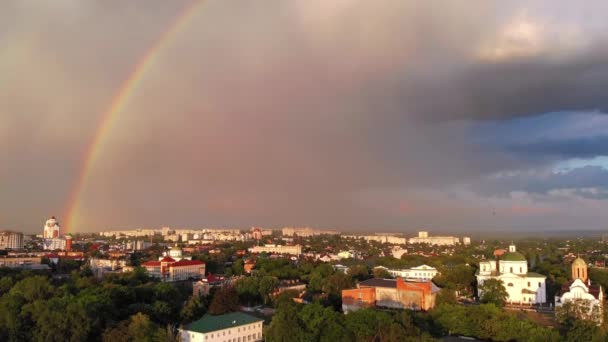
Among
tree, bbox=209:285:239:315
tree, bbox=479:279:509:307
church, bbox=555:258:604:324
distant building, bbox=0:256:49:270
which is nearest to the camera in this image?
church, bbox=555:258:604:324

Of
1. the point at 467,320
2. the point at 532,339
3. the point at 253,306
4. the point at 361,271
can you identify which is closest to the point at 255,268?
the point at 361,271

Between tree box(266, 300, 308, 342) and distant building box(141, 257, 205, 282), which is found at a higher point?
tree box(266, 300, 308, 342)

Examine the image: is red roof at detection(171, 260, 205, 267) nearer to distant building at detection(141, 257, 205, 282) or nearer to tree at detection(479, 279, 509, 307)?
distant building at detection(141, 257, 205, 282)

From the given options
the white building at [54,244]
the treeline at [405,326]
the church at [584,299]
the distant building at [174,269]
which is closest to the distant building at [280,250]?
the distant building at [174,269]

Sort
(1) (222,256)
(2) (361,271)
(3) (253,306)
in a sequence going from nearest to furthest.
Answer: (3) (253,306) → (2) (361,271) → (1) (222,256)

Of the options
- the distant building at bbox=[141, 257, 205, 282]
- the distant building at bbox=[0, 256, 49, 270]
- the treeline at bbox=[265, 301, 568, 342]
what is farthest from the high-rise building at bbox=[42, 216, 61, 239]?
the treeline at bbox=[265, 301, 568, 342]

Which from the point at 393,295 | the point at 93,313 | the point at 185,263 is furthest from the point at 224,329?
the point at 185,263

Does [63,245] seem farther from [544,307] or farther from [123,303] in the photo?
[544,307]
